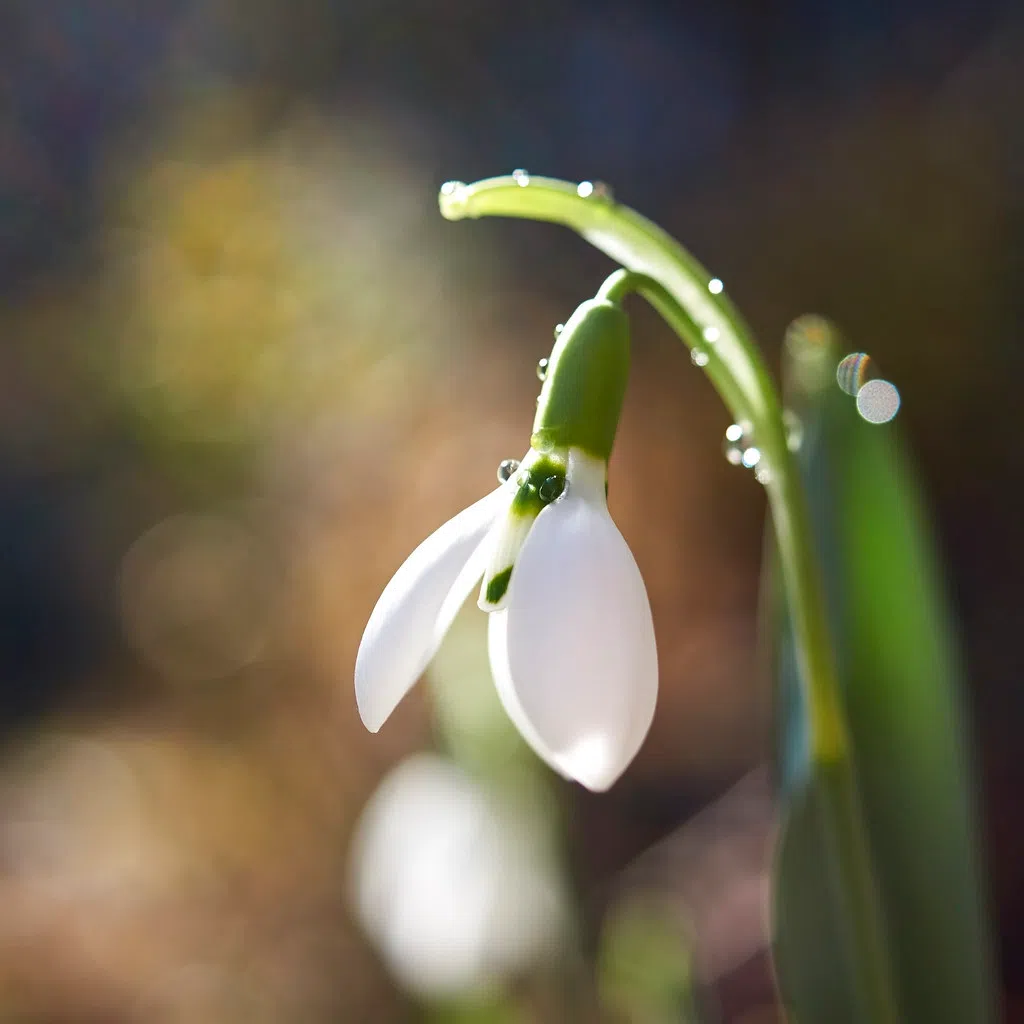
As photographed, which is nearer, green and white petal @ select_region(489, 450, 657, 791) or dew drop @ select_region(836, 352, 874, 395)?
green and white petal @ select_region(489, 450, 657, 791)

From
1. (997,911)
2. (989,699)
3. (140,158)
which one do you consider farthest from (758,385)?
(140,158)

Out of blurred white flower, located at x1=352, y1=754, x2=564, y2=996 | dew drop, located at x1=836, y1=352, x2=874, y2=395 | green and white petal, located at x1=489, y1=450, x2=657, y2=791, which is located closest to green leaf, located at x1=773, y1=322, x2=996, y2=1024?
dew drop, located at x1=836, y1=352, x2=874, y2=395

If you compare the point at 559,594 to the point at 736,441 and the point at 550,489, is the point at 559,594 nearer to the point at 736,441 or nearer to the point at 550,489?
the point at 550,489

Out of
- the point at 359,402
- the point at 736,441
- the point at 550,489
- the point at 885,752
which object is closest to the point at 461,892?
the point at 885,752

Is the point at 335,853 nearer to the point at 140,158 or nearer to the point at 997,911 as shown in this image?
the point at 997,911

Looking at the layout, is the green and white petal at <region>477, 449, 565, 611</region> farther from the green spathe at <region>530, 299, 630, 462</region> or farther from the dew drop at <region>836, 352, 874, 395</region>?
the dew drop at <region>836, 352, 874, 395</region>
